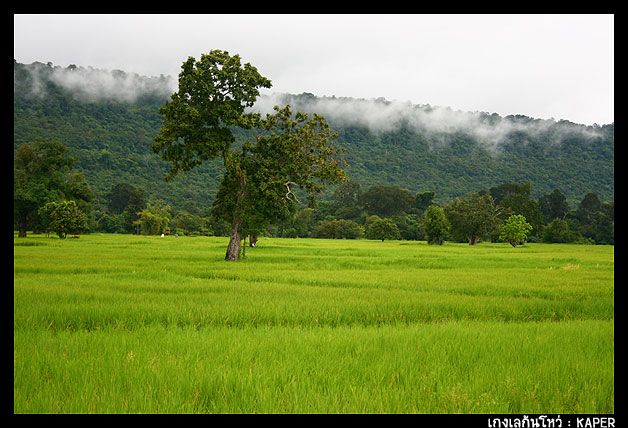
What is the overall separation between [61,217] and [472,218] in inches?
2375

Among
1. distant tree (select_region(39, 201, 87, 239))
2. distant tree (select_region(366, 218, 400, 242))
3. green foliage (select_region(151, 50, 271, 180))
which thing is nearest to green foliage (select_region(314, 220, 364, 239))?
distant tree (select_region(366, 218, 400, 242))

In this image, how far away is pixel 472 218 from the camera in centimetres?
6700

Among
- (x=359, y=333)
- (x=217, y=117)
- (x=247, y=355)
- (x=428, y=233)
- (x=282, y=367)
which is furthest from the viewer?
(x=428, y=233)

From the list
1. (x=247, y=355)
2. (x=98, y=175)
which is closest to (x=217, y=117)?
(x=247, y=355)

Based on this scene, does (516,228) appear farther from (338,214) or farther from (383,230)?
(338,214)

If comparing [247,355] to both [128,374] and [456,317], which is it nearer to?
[128,374]

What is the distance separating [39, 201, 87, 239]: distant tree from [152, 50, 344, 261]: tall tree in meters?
32.0

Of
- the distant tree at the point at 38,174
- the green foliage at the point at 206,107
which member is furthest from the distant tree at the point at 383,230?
the green foliage at the point at 206,107

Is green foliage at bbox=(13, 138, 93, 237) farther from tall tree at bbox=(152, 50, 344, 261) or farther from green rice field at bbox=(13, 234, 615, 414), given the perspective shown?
green rice field at bbox=(13, 234, 615, 414)

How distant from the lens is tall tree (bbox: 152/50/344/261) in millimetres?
24025

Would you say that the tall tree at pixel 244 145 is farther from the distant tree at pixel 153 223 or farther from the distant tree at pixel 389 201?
the distant tree at pixel 389 201
